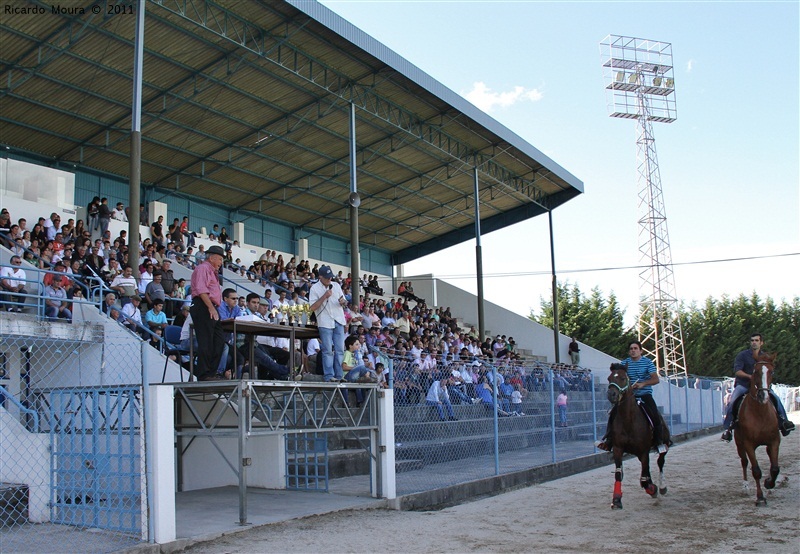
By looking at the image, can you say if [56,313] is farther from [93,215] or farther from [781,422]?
[781,422]

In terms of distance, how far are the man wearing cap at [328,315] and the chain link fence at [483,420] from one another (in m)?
1.86

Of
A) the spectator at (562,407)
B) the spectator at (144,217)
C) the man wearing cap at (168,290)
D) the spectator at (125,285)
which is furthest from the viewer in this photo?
the spectator at (144,217)

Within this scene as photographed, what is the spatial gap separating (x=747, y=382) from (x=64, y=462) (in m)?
9.48

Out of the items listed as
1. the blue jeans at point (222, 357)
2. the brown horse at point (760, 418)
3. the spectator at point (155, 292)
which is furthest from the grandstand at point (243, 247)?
the brown horse at point (760, 418)

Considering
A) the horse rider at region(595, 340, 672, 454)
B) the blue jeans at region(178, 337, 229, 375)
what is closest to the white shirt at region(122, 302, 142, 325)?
the blue jeans at region(178, 337, 229, 375)

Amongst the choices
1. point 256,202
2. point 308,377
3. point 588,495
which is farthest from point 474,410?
point 256,202

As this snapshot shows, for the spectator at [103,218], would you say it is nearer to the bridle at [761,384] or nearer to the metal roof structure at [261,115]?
the metal roof structure at [261,115]

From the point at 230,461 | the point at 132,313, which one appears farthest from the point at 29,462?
the point at 132,313

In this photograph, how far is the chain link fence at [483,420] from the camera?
44.6 feet

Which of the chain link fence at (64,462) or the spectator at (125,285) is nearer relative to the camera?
the chain link fence at (64,462)

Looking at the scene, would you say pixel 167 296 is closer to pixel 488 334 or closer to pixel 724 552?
pixel 724 552

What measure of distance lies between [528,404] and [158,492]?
10040 mm

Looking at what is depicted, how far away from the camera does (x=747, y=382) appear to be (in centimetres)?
1185

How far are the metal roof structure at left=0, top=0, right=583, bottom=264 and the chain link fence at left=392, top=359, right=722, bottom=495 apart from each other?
10156mm
